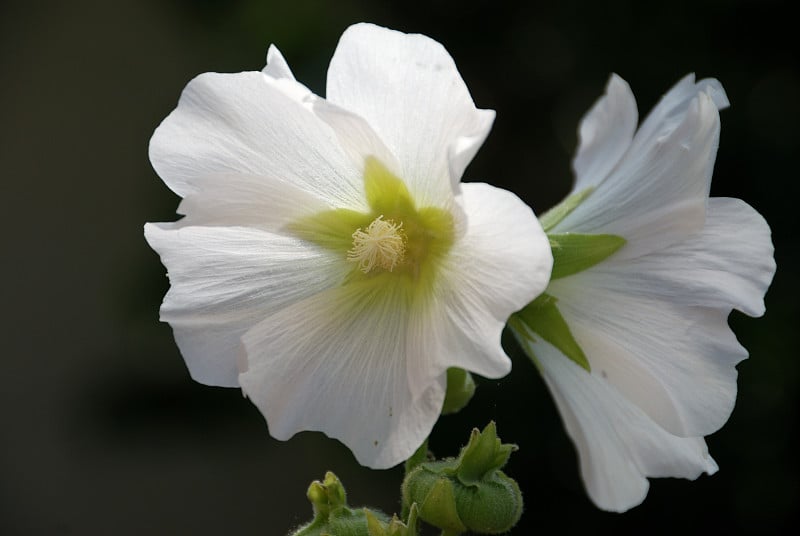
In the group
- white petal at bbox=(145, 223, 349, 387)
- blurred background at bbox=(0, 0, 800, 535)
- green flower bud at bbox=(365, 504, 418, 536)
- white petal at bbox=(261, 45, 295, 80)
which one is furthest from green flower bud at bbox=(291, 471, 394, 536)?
Answer: blurred background at bbox=(0, 0, 800, 535)

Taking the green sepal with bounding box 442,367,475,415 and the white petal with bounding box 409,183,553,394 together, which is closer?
the white petal with bounding box 409,183,553,394

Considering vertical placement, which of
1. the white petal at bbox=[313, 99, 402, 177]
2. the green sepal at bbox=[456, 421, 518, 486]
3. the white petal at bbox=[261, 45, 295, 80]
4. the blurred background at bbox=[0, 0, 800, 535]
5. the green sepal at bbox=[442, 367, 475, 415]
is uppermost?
the white petal at bbox=[261, 45, 295, 80]

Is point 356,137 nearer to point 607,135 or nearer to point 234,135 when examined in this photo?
point 234,135

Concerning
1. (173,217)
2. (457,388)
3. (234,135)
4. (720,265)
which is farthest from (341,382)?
(173,217)

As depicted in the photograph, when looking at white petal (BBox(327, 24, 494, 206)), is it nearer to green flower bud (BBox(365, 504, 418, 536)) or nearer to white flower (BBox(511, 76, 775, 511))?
white flower (BBox(511, 76, 775, 511))

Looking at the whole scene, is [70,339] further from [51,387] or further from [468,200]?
[468,200]

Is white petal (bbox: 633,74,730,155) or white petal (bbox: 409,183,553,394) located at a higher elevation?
white petal (bbox: 633,74,730,155)
